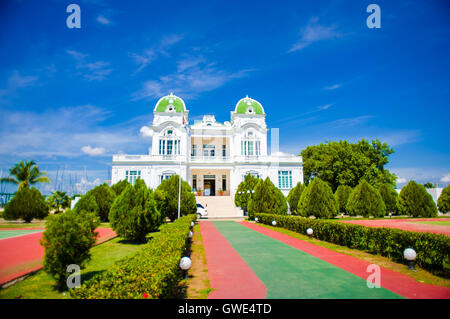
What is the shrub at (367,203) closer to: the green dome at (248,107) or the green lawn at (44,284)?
the green dome at (248,107)

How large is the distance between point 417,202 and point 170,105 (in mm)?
30193

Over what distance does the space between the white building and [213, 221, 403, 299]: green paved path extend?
2334cm

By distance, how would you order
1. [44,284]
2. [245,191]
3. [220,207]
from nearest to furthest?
1. [44,284]
2. [245,191]
3. [220,207]

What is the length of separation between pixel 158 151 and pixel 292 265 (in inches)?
1123

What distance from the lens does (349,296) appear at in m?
4.73

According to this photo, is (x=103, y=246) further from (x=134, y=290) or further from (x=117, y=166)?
(x=117, y=166)

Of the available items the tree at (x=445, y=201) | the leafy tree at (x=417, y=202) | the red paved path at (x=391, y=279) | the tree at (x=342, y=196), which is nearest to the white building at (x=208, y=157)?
the tree at (x=342, y=196)

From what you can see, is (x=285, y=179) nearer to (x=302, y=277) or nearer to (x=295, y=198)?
(x=295, y=198)

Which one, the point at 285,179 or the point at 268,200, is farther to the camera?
the point at 285,179

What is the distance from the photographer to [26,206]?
19.4m

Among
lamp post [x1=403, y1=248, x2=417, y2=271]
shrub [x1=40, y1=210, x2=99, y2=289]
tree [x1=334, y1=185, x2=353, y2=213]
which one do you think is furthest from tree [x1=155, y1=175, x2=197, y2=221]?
tree [x1=334, y1=185, x2=353, y2=213]

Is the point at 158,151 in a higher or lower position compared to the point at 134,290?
higher

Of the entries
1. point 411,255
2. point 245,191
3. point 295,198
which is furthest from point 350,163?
point 411,255
